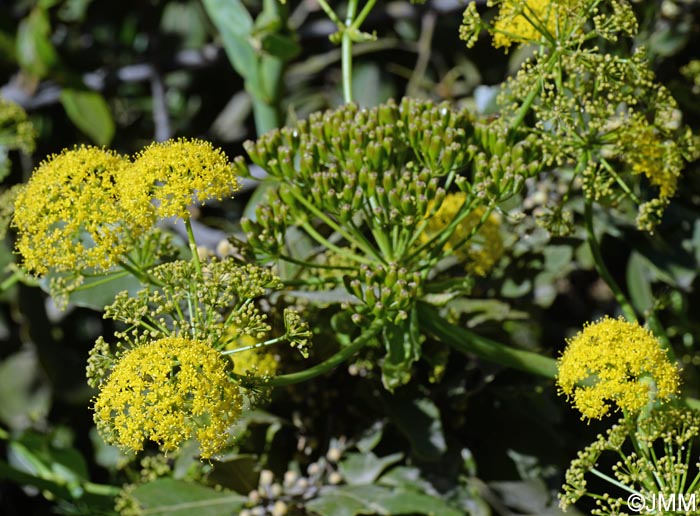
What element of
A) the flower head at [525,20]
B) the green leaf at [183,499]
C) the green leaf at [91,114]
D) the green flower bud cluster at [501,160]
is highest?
the flower head at [525,20]

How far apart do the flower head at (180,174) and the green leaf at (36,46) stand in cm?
112

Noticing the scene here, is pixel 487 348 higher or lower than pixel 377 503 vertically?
higher

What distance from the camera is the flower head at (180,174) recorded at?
109 cm

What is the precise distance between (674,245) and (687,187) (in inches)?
4.6

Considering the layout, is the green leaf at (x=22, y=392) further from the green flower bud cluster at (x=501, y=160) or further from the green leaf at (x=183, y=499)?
the green flower bud cluster at (x=501, y=160)

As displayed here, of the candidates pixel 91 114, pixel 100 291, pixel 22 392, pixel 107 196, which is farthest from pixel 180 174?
pixel 22 392

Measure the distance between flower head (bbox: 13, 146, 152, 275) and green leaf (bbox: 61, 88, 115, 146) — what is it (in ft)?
3.32

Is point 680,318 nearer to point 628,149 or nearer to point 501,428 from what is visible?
point 501,428

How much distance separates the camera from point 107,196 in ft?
3.66

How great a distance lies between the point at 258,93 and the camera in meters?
1.68

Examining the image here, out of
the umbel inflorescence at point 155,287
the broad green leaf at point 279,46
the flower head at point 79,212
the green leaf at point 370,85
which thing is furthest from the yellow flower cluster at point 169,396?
the green leaf at point 370,85

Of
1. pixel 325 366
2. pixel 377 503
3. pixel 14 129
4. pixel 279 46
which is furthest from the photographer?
pixel 14 129

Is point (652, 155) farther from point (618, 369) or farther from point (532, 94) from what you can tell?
point (618, 369)

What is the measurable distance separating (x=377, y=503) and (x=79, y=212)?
628 millimetres
